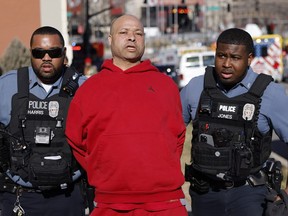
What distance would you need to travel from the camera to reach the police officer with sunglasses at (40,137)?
460 cm

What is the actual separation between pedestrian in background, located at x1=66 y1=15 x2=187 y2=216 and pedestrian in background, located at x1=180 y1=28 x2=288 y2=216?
2.39ft

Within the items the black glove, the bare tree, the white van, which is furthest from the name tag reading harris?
the white van

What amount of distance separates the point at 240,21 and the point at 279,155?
258 feet

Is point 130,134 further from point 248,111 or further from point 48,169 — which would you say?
point 248,111

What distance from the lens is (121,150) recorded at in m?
3.76

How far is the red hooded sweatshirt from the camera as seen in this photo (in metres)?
3.77

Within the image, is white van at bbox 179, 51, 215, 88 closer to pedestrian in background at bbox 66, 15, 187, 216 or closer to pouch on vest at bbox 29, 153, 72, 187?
pouch on vest at bbox 29, 153, 72, 187

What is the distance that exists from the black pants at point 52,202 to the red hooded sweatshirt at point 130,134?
2.73ft

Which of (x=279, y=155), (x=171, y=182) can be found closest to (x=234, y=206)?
(x=171, y=182)

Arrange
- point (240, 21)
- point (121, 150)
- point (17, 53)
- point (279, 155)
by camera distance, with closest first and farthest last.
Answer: point (121, 150) < point (279, 155) < point (17, 53) < point (240, 21)

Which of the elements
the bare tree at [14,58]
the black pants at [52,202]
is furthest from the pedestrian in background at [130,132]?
the bare tree at [14,58]

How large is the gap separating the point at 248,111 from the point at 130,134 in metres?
1.18

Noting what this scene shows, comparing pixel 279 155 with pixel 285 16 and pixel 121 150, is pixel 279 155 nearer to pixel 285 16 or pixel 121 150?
pixel 121 150

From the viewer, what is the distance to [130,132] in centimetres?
377
